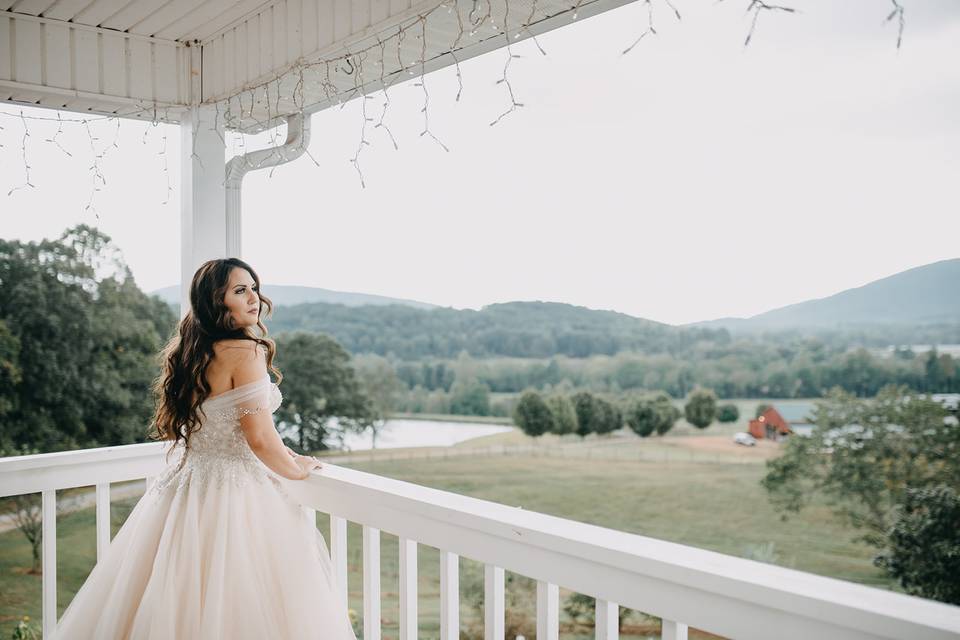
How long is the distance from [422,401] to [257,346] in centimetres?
1051

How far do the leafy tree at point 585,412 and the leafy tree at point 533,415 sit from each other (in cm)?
48

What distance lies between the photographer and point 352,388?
12.9 metres

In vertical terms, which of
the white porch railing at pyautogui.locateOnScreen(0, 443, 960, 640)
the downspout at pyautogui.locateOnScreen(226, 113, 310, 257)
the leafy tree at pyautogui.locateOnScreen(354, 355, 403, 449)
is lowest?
the leafy tree at pyautogui.locateOnScreen(354, 355, 403, 449)

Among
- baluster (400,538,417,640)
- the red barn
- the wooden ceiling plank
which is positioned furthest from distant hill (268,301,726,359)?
baluster (400,538,417,640)

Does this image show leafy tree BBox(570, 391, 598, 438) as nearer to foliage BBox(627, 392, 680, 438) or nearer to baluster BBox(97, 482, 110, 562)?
foliage BBox(627, 392, 680, 438)

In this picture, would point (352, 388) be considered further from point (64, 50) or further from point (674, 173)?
point (64, 50)

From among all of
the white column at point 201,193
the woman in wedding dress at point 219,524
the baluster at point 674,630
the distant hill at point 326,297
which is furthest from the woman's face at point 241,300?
the distant hill at point 326,297

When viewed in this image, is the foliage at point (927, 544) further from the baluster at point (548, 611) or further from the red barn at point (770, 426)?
the baluster at point (548, 611)

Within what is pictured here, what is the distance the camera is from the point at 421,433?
509 inches

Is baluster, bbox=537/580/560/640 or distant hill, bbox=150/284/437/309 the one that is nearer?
baluster, bbox=537/580/560/640

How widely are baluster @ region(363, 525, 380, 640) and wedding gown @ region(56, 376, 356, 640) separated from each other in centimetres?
6

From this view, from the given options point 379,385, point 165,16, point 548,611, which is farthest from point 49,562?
point 379,385

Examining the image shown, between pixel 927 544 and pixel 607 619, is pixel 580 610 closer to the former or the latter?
pixel 927 544

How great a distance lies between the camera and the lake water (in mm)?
12859
